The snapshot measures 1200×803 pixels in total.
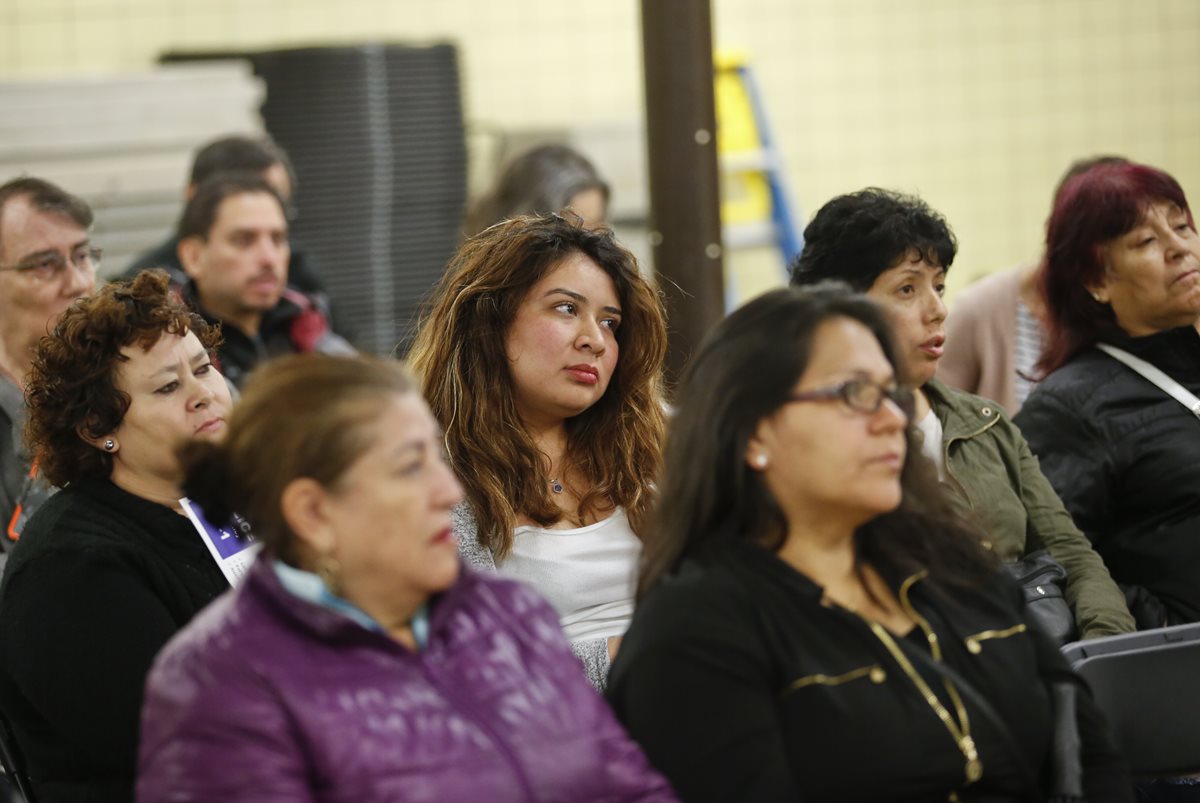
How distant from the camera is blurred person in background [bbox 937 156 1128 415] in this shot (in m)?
4.14

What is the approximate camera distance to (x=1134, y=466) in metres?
3.07

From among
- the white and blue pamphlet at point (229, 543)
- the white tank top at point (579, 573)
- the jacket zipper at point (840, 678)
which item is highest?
the white and blue pamphlet at point (229, 543)

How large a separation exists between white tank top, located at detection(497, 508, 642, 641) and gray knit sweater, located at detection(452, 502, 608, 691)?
0.10 feet

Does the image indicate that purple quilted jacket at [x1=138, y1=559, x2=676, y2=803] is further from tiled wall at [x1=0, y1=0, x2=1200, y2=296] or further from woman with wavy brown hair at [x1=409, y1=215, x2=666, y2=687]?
tiled wall at [x1=0, y1=0, x2=1200, y2=296]

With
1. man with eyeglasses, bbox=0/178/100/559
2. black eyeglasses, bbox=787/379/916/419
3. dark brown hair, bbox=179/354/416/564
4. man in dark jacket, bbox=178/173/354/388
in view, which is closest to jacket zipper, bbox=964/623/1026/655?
black eyeglasses, bbox=787/379/916/419

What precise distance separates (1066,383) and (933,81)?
14.6 ft

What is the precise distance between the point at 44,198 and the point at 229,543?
58.9 inches

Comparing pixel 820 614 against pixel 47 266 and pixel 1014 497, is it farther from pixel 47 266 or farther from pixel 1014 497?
pixel 47 266

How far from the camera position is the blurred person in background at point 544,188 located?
4926mm

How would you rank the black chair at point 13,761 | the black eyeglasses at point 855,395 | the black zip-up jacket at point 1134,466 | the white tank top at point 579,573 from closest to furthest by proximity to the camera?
the black eyeglasses at point 855,395
the black chair at point 13,761
the white tank top at point 579,573
the black zip-up jacket at point 1134,466

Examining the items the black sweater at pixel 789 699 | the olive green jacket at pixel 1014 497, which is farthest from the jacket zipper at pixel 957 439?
the black sweater at pixel 789 699

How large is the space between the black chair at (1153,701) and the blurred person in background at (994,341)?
1.82 meters

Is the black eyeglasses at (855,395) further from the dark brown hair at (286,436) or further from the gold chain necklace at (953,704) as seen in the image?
the dark brown hair at (286,436)

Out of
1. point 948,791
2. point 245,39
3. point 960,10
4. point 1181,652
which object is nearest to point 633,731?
point 948,791
